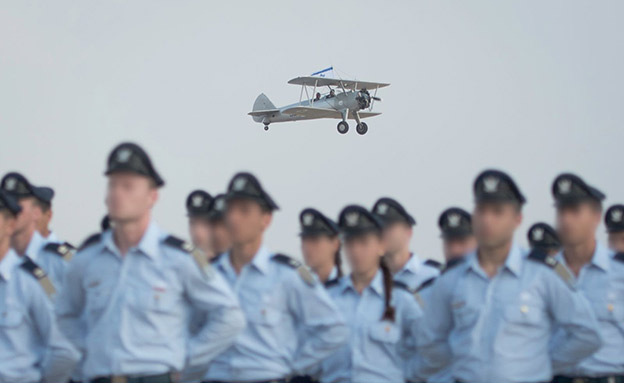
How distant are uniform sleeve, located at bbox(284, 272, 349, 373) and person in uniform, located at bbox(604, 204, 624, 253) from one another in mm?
3237

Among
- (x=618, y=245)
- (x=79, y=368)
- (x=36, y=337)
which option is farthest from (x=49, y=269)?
(x=618, y=245)

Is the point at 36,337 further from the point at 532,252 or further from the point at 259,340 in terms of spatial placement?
the point at 532,252

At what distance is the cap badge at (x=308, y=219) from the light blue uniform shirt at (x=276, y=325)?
99 cm

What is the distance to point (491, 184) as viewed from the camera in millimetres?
6086

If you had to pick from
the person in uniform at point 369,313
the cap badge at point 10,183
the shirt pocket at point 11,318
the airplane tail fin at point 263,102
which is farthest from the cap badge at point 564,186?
the airplane tail fin at point 263,102

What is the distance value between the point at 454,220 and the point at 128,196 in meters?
4.06

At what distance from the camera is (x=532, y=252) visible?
6.20 m

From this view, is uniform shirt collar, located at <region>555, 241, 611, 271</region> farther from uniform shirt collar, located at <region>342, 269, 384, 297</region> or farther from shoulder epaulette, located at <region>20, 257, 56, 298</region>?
shoulder epaulette, located at <region>20, 257, 56, 298</region>

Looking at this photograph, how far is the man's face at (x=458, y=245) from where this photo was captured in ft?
29.3


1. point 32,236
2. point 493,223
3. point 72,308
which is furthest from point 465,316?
point 32,236

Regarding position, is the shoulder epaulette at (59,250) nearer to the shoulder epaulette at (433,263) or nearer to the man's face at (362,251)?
the man's face at (362,251)

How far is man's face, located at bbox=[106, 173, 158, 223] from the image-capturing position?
568 centimetres

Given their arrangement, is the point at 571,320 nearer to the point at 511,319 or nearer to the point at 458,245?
the point at 511,319

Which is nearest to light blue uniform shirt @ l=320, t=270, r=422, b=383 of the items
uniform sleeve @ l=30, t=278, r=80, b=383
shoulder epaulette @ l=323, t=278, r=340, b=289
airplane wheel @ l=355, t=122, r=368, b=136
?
shoulder epaulette @ l=323, t=278, r=340, b=289
